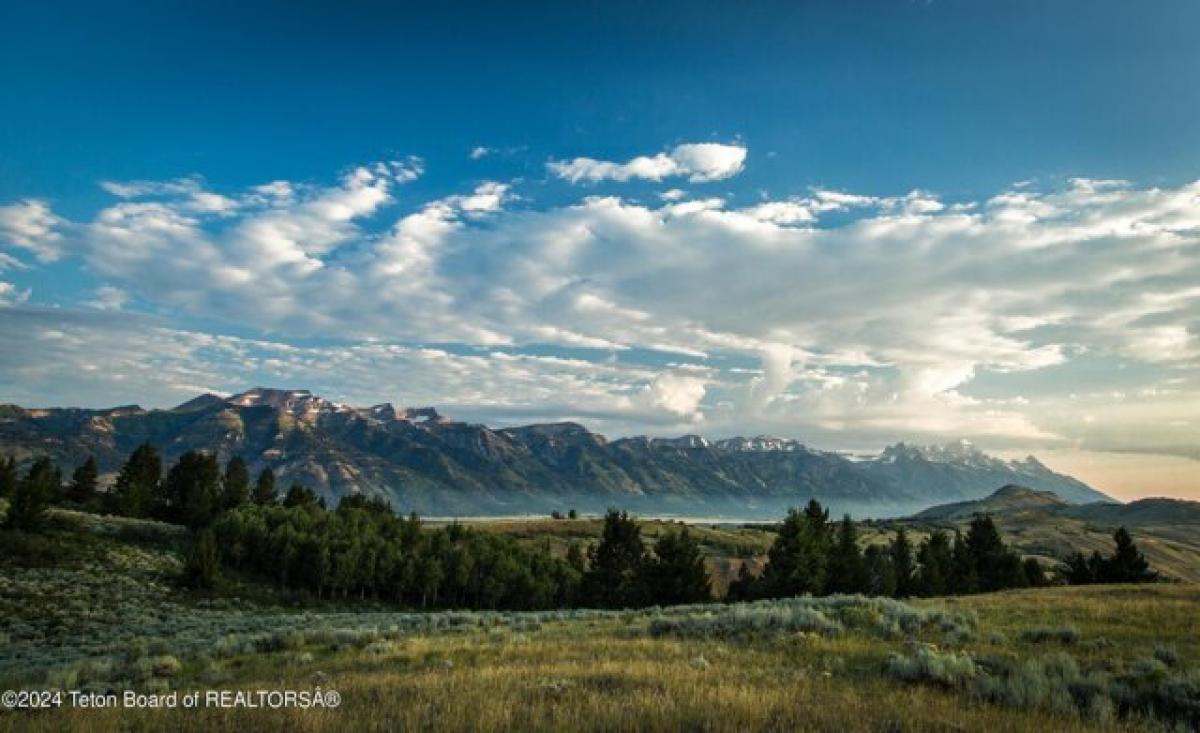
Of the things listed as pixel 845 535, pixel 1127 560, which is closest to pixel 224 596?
pixel 845 535

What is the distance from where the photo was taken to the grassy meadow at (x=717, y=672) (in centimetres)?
913

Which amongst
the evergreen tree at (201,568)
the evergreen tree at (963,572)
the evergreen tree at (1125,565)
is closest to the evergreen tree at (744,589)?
the evergreen tree at (963,572)

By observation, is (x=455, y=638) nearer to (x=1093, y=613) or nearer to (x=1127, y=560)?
(x=1093, y=613)

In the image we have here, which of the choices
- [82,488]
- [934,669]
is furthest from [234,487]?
[934,669]

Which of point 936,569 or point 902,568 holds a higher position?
point 936,569

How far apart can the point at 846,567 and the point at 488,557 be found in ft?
174

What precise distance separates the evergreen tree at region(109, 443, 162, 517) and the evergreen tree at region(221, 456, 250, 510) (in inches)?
416

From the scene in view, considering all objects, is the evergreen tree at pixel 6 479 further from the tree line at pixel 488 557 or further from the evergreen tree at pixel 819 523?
the evergreen tree at pixel 819 523

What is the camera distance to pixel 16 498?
68.6 metres

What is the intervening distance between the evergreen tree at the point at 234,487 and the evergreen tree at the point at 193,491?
1407mm

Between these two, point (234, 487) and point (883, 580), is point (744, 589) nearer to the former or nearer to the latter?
point (883, 580)

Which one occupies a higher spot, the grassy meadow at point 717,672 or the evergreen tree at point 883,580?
the grassy meadow at point 717,672

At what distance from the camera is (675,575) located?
74.2 meters

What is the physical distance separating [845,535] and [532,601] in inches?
1871
